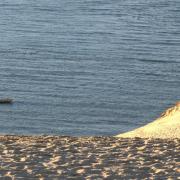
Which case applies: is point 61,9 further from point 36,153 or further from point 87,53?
point 36,153

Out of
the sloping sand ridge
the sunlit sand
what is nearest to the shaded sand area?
the sunlit sand

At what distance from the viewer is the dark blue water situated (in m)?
60.3

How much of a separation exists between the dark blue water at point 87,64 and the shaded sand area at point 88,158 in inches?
1202

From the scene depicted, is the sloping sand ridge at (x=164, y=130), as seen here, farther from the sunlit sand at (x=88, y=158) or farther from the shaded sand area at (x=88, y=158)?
the shaded sand area at (x=88, y=158)

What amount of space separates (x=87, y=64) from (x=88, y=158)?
52462 mm

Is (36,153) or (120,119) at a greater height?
(36,153)

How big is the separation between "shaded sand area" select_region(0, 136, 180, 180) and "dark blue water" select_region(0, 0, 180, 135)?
3053cm

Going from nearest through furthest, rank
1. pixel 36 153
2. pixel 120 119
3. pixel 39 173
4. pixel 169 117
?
pixel 39 173 < pixel 36 153 < pixel 169 117 < pixel 120 119

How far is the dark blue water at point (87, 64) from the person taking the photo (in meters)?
60.3

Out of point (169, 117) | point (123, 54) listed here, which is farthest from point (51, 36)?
point (169, 117)

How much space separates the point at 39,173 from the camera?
806 inches

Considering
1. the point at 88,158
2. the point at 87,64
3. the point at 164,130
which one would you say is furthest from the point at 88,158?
the point at 87,64

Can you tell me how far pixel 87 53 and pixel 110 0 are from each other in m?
27.0

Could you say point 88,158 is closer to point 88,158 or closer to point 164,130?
point 88,158
